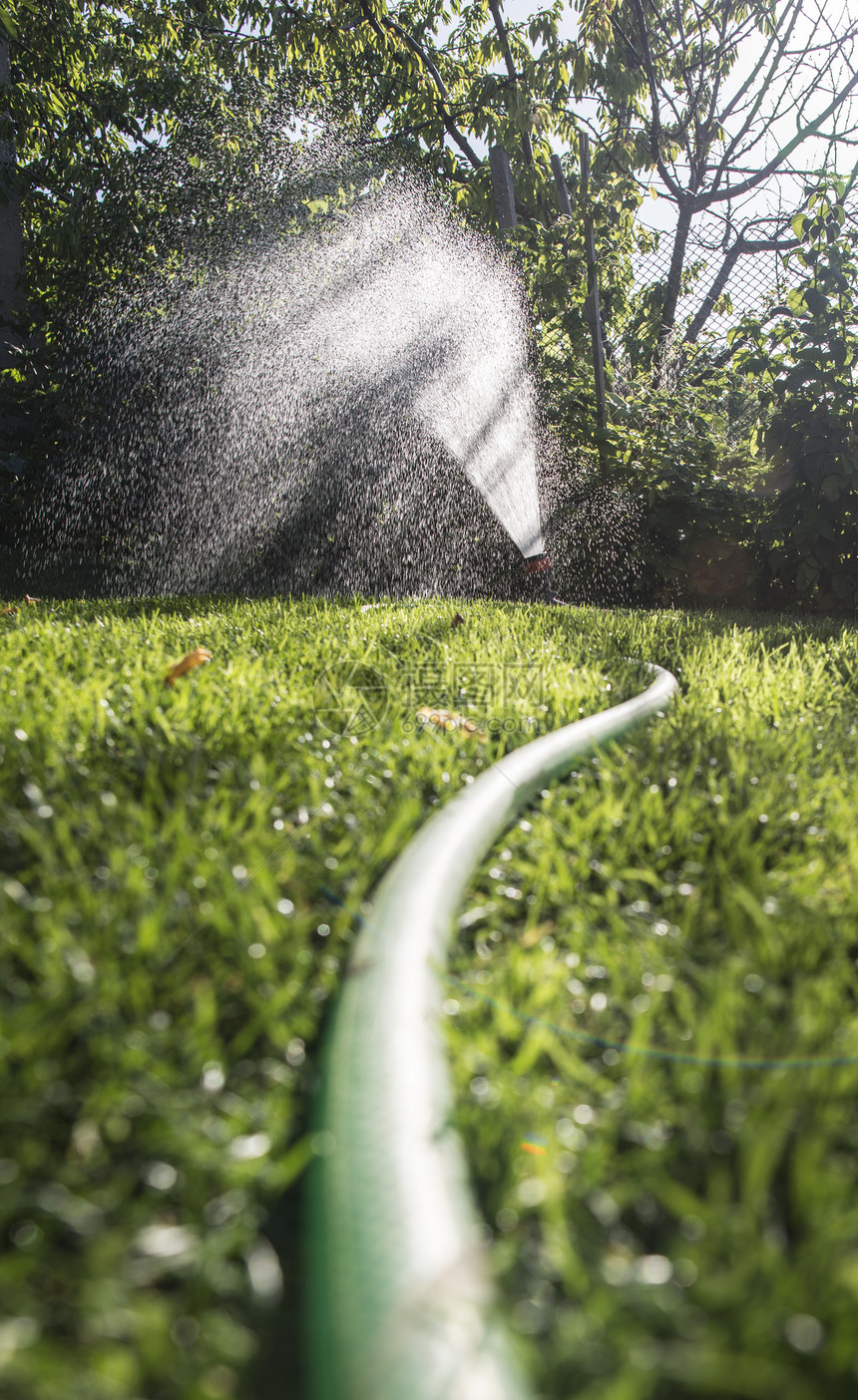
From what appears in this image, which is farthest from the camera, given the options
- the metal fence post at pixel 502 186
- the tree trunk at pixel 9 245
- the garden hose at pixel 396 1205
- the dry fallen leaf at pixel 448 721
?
the tree trunk at pixel 9 245

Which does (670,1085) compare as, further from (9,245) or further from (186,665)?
(9,245)

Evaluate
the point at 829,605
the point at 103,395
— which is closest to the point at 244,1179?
the point at 829,605

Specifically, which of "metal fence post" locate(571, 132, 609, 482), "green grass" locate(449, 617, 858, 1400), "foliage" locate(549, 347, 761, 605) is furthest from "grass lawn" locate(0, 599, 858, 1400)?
"metal fence post" locate(571, 132, 609, 482)

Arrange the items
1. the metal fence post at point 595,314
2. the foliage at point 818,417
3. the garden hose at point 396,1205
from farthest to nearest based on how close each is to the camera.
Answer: the metal fence post at point 595,314 → the foliage at point 818,417 → the garden hose at point 396,1205

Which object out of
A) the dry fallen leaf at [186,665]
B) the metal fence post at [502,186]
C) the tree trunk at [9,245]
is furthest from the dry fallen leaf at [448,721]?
the tree trunk at [9,245]

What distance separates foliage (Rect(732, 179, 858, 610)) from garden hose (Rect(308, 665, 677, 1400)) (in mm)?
4814

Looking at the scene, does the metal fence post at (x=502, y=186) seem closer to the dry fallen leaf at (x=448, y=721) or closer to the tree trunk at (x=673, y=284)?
the tree trunk at (x=673, y=284)

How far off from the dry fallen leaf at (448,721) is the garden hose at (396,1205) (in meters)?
0.73

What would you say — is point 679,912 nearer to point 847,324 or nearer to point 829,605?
point 829,605

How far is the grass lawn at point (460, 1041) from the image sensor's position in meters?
0.52

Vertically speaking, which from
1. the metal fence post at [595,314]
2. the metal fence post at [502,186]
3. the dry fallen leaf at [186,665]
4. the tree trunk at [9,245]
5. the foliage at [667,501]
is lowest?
the foliage at [667,501]

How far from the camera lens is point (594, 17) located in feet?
26.5

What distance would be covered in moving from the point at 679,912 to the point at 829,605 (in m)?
4.63

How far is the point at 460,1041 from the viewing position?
76 centimetres
